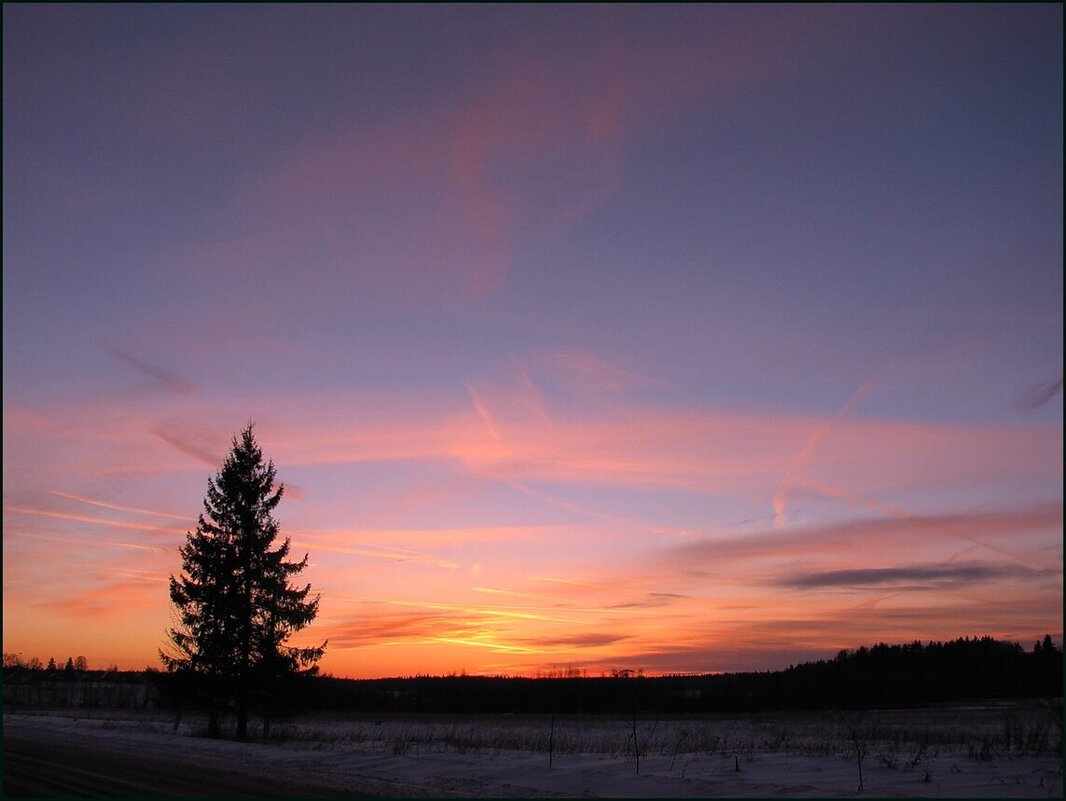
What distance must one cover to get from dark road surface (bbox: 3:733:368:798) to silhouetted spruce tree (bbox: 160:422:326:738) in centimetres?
799

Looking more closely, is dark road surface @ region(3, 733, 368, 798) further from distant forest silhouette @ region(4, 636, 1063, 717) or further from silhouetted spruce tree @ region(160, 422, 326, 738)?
distant forest silhouette @ region(4, 636, 1063, 717)

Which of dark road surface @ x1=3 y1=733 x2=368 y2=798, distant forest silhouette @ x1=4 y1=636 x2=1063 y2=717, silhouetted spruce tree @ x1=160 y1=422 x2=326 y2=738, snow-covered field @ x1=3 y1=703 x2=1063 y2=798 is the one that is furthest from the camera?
distant forest silhouette @ x1=4 y1=636 x2=1063 y2=717

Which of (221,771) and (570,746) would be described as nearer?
(221,771)

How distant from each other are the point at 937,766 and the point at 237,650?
28.0 meters

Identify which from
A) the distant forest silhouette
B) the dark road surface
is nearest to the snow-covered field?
the dark road surface

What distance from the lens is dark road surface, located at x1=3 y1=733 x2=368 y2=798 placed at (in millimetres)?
17562

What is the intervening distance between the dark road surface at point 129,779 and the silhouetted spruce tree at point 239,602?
26.2ft

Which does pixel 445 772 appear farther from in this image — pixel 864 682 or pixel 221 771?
pixel 864 682

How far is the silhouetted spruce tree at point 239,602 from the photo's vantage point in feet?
121

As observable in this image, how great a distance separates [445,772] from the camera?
22.7 m

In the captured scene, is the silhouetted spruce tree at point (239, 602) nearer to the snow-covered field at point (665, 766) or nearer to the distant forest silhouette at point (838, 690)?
the snow-covered field at point (665, 766)

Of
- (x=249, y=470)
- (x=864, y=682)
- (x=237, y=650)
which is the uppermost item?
(x=249, y=470)

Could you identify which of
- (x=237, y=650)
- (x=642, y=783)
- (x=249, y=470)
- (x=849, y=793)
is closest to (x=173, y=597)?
(x=237, y=650)

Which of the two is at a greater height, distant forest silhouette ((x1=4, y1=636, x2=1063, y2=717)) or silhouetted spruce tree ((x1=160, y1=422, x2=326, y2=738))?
silhouetted spruce tree ((x1=160, y1=422, x2=326, y2=738))
